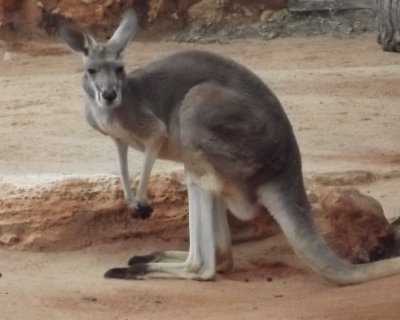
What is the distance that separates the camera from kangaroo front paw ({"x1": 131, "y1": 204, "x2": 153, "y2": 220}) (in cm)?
677

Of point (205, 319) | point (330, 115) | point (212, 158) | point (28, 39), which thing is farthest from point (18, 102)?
point (205, 319)

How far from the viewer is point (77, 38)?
22.1 ft

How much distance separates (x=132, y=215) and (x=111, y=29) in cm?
862

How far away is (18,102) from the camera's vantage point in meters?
11.3

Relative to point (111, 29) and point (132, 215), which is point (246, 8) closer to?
point (111, 29)

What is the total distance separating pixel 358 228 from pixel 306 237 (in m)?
0.72

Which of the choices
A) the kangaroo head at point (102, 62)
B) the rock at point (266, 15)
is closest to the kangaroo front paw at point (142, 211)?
the kangaroo head at point (102, 62)

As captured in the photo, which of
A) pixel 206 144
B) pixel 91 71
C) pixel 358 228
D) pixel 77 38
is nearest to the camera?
pixel 206 144

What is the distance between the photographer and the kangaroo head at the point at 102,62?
6566 millimetres

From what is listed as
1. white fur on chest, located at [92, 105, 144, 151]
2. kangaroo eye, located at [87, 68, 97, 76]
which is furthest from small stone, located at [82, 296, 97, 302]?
kangaroo eye, located at [87, 68, 97, 76]

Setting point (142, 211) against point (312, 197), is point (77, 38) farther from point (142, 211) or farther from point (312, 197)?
point (312, 197)

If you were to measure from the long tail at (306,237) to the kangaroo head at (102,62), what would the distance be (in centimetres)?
95

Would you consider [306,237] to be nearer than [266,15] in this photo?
Yes

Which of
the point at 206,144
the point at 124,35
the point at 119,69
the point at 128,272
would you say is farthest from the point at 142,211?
the point at 124,35
